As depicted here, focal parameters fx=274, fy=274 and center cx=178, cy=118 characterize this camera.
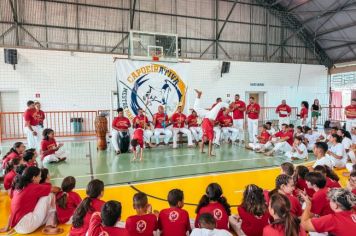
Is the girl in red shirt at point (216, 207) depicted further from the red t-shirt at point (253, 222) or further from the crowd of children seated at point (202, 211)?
the red t-shirt at point (253, 222)

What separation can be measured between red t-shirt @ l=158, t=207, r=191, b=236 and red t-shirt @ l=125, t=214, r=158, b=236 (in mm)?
→ 125

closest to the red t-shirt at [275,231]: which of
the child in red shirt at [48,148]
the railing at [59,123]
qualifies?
the child in red shirt at [48,148]

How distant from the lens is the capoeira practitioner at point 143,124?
10148 millimetres

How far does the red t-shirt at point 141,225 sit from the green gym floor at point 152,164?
3.16 metres

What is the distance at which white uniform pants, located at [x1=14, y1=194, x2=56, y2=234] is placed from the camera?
3.79m

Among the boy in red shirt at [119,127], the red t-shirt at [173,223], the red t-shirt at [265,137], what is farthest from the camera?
the boy in red shirt at [119,127]

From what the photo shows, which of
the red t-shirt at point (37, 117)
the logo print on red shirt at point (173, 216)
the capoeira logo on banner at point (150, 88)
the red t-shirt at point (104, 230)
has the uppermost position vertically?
the capoeira logo on banner at point (150, 88)

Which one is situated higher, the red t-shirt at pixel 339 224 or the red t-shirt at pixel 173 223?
the red t-shirt at pixel 339 224

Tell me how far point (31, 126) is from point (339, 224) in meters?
8.68

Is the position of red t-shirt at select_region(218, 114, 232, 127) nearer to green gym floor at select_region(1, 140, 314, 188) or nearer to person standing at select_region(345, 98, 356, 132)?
green gym floor at select_region(1, 140, 314, 188)

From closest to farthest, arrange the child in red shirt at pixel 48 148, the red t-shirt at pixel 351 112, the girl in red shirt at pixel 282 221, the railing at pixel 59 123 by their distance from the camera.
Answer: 1. the girl in red shirt at pixel 282 221
2. the child in red shirt at pixel 48 148
3. the red t-shirt at pixel 351 112
4. the railing at pixel 59 123

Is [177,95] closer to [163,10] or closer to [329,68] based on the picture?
[163,10]

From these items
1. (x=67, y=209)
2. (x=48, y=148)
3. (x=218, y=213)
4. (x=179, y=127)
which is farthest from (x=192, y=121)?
(x=218, y=213)

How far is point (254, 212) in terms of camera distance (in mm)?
3189
